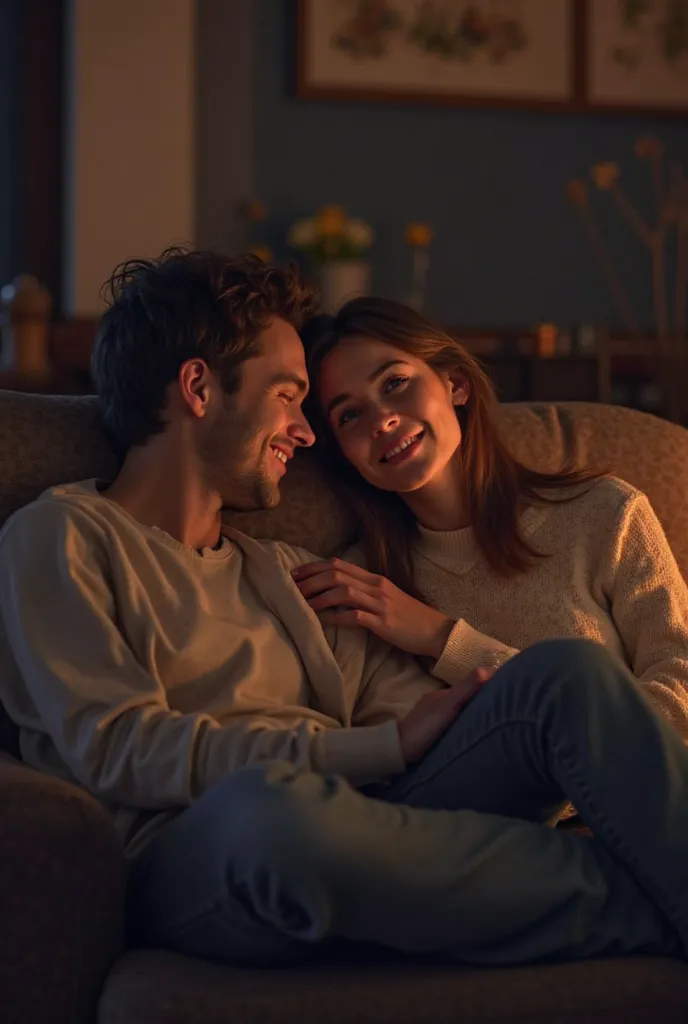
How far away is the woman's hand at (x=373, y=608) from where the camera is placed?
1.78 metres

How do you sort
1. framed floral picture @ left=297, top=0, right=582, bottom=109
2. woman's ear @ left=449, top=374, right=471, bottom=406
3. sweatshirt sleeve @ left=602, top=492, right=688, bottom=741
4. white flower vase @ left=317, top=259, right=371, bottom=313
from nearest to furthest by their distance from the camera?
sweatshirt sleeve @ left=602, top=492, right=688, bottom=741 → woman's ear @ left=449, top=374, right=471, bottom=406 → white flower vase @ left=317, top=259, right=371, bottom=313 → framed floral picture @ left=297, top=0, right=582, bottom=109

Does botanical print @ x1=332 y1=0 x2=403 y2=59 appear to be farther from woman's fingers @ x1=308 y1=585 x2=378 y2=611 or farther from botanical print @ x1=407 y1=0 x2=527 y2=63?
woman's fingers @ x1=308 y1=585 x2=378 y2=611

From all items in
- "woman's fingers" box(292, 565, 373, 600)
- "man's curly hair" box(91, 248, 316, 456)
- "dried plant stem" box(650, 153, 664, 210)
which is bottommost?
"woman's fingers" box(292, 565, 373, 600)

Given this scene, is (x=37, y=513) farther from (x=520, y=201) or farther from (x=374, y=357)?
(x=520, y=201)

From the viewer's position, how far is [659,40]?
4801 millimetres

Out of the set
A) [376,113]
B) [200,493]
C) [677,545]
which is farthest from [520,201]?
[200,493]

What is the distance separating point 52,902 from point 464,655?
2.27 feet

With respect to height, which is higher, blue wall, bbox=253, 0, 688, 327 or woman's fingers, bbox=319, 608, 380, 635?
blue wall, bbox=253, 0, 688, 327

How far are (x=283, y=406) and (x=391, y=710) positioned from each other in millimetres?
421

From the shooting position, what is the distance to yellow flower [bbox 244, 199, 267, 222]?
448 centimetres

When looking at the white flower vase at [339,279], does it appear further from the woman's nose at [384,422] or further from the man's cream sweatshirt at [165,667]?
the man's cream sweatshirt at [165,667]

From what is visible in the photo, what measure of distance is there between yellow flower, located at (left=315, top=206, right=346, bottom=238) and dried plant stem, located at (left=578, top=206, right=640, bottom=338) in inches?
36.8

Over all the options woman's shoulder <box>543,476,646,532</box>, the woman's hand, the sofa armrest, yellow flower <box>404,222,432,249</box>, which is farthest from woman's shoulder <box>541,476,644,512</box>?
yellow flower <box>404,222,432,249</box>

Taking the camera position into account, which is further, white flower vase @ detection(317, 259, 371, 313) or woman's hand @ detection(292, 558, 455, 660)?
white flower vase @ detection(317, 259, 371, 313)
